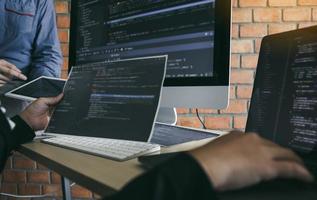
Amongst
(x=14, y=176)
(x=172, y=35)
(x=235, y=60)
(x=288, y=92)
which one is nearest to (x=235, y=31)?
(x=235, y=60)

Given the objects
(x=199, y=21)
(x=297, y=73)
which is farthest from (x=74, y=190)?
(x=297, y=73)

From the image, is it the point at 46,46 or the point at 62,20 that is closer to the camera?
the point at 46,46

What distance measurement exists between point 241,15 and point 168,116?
1.13m

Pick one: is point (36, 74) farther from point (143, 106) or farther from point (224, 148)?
point (224, 148)

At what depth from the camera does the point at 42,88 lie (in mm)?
1184

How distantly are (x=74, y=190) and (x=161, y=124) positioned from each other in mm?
1285

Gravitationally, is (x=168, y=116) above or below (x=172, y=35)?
below

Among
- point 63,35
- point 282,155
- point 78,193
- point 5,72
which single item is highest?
point 63,35

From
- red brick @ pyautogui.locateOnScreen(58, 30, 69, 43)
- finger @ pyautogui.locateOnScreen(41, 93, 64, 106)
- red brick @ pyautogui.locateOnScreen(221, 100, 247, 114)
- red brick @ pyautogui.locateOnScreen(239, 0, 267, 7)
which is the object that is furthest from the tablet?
red brick @ pyautogui.locateOnScreen(239, 0, 267, 7)

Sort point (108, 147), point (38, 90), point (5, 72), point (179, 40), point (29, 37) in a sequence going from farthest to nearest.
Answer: point (29, 37)
point (5, 72)
point (38, 90)
point (179, 40)
point (108, 147)

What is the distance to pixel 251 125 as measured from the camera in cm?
78

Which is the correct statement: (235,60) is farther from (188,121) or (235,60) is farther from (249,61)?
(188,121)

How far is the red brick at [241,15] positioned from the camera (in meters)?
2.08

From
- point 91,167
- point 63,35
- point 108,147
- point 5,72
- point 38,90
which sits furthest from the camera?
point 63,35
